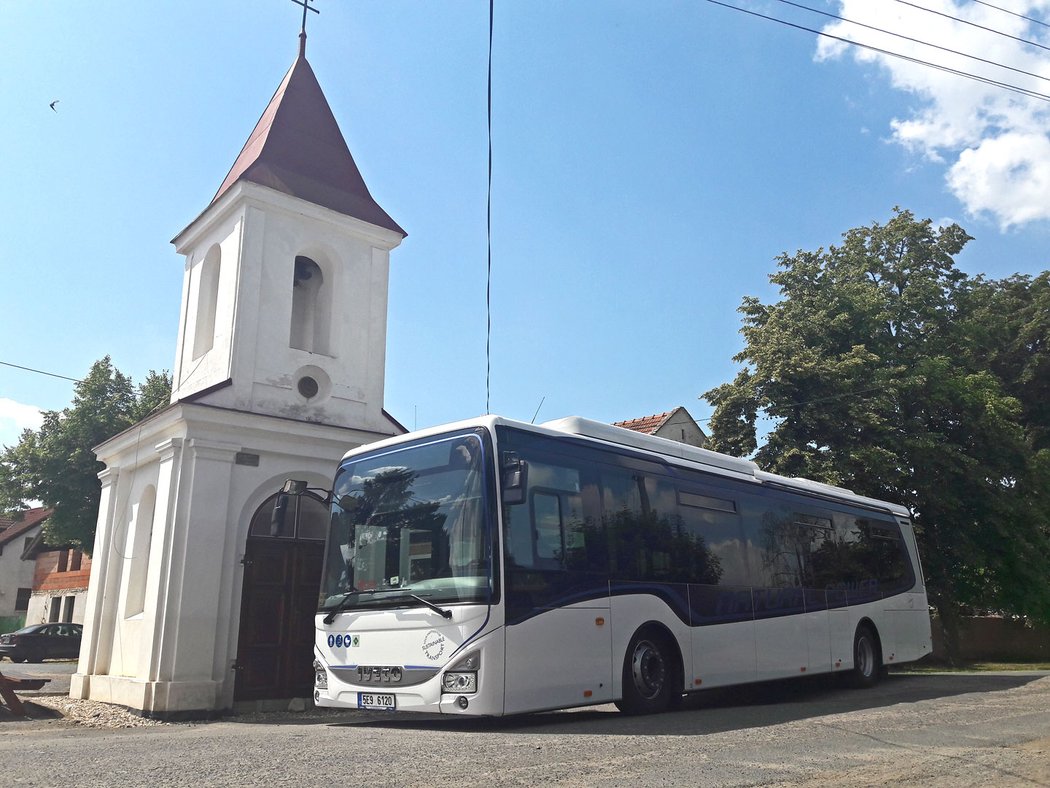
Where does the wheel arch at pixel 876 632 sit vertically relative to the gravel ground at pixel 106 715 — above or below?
above

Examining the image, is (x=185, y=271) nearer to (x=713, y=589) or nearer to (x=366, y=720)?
(x=366, y=720)

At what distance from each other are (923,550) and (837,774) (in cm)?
2051

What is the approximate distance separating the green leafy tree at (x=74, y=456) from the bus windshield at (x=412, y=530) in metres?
22.4

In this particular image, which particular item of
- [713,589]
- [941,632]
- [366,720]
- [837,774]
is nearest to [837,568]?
[713,589]

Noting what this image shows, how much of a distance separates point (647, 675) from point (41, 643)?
29.1 meters

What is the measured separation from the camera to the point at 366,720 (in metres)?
11.4

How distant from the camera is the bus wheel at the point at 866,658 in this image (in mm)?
14883

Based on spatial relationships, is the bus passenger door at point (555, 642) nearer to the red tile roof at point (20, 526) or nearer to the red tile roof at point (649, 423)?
the red tile roof at point (649, 423)

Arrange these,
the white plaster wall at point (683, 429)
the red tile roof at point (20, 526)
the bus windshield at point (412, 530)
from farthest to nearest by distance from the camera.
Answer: the red tile roof at point (20, 526)
the white plaster wall at point (683, 429)
the bus windshield at point (412, 530)

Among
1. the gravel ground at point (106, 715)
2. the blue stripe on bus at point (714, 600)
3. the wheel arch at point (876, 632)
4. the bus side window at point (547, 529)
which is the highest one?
the bus side window at point (547, 529)

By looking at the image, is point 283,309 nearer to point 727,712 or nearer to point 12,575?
point 727,712

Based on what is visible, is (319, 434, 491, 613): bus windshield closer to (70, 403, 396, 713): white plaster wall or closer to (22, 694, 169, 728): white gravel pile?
(70, 403, 396, 713): white plaster wall

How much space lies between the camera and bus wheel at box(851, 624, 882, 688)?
14.9m

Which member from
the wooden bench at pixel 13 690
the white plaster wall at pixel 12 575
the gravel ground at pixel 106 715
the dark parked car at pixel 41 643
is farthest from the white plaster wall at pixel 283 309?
the white plaster wall at pixel 12 575
